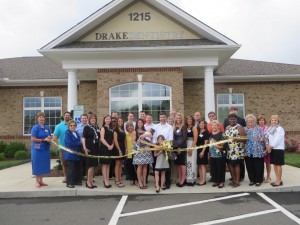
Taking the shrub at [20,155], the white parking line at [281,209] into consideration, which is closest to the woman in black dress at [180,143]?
the white parking line at [281,209]

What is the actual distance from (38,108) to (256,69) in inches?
458

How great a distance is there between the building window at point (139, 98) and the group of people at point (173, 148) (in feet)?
15.7

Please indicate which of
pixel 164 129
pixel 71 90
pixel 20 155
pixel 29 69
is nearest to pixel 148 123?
pixel 164 129

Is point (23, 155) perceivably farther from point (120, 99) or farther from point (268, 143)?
point (268, 143)

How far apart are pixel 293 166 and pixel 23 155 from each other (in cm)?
1160

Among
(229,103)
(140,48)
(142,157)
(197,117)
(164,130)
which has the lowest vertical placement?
(142,157)

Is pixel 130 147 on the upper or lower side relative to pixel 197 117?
lower

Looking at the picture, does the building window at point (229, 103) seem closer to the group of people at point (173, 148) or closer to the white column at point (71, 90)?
the white column at point (71, 90)

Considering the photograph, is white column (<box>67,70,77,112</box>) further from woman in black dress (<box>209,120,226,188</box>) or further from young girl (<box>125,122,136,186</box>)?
woman in black dress (<box>209,120,226,188</box>)

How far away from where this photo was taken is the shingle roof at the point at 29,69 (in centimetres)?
1765

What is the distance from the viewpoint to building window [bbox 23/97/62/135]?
58.4 feet

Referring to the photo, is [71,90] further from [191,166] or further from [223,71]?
[223,71]

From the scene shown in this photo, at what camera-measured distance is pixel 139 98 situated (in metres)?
13.2

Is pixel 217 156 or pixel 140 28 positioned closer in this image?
pixel 217 156
